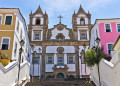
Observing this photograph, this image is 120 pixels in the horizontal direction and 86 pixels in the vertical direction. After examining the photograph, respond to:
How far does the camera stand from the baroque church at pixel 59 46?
28.6 m

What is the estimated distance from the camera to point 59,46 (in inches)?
1195

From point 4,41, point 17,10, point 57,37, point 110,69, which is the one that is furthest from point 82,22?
point 110,69

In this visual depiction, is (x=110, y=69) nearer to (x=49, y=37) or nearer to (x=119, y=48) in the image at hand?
(x=119, y=48)

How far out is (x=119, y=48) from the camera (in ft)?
51.4

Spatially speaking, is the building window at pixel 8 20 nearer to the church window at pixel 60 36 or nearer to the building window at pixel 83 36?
the church window at pixel 60 36

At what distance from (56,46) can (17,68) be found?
1717 centimetres

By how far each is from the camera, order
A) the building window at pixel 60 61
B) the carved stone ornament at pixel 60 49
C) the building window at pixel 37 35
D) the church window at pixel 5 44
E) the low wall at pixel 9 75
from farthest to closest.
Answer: the building window at pixel 37 35, the carved stone ornament at pixel 60 49, the building window at pixel 60 61, the church window at pixel 5 44, the low wall at pixel 9 75

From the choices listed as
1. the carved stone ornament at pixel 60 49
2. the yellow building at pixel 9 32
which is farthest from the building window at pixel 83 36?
the yellow building at pixel 9 32

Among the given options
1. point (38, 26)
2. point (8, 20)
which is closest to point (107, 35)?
point (8, 20)

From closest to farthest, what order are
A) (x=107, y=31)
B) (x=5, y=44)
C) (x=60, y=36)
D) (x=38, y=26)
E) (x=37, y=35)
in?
(x=5, y=44), (x=107, y=31), (x=37, y=35), (x=60, y=36), (x=38, y=26)

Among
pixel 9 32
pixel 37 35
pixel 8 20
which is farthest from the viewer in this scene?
pixel 37 35

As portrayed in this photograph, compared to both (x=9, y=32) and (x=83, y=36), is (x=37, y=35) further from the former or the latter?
(x=9, y=32)

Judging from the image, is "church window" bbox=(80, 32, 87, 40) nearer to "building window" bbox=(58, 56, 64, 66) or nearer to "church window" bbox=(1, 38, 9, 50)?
"building window" bbox=(58, 56, 64, 66)

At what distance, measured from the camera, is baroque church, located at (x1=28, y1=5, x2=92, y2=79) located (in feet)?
93.8
